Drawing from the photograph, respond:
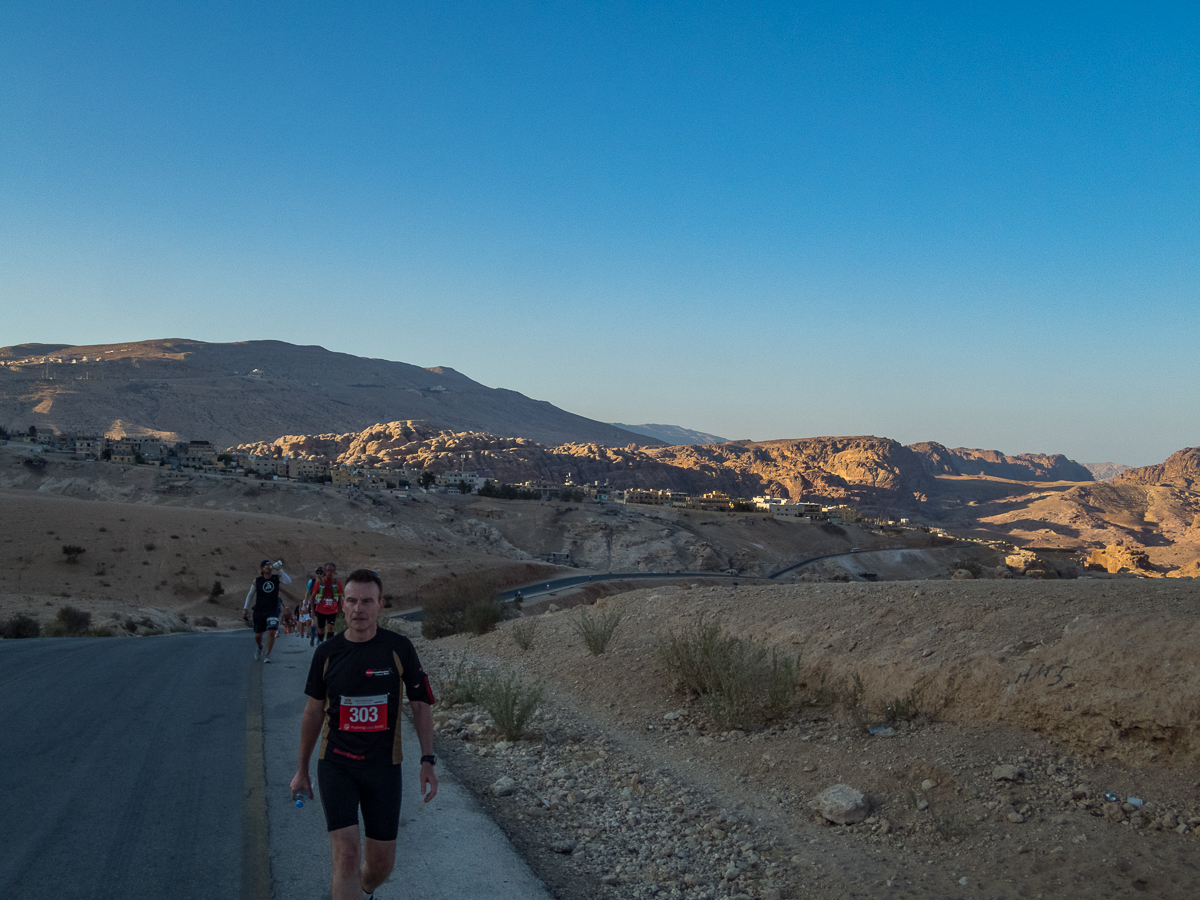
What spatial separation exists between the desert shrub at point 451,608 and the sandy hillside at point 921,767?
35.5 feet

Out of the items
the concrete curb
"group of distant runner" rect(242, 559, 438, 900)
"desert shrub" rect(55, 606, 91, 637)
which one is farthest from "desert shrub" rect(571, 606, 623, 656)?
"desert shrub" rect(55, 606, 91, 637)

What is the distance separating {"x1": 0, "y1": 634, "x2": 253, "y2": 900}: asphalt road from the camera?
4301 mm

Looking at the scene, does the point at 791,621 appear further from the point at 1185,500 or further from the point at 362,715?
the point at 1185,500

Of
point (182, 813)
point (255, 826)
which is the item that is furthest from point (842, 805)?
point (182, 813)

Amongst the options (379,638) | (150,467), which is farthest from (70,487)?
(379,638)

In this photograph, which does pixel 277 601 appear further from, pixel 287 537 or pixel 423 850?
pixel 287 537

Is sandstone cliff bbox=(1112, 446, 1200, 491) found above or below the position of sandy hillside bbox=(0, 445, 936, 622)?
above

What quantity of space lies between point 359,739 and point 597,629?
9.02 metres

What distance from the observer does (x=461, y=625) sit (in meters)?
19.3

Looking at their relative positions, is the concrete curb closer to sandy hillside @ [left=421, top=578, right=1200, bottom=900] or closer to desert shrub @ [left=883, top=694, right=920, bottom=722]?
sandy hillside @ [left=421, top=578, right=1200, bottom=900]

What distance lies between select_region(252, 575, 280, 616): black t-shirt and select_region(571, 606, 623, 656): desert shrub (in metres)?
4.89

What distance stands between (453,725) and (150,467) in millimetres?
77694

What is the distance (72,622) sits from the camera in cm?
2247

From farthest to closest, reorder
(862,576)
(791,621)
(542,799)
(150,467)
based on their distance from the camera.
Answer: (150,467), (862,576), (791,621), (542,799)
